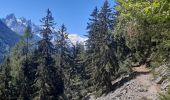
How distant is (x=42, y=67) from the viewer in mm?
64688

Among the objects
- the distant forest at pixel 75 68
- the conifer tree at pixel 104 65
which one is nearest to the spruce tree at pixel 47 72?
the distant forest at pixel 75 68

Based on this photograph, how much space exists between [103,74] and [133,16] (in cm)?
4930

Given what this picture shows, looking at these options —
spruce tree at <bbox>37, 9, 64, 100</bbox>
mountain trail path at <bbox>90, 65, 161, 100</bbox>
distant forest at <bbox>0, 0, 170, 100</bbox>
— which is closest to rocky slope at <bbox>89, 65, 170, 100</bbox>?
mountain trail path at <bbox>90, 65, 161, 100</bbox>

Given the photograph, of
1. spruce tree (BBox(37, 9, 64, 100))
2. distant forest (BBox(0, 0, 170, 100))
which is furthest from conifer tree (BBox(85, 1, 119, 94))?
spruce tree (BBox(37, 9, 64, 100))

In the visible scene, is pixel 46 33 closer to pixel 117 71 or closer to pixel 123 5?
pixel 117 71

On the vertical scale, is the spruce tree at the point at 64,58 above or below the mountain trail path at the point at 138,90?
above

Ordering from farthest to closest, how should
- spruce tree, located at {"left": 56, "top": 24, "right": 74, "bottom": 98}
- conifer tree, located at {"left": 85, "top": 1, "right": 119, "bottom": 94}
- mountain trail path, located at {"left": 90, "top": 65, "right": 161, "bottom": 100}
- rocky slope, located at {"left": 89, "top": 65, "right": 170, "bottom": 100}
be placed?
spruce tree, located at {"left": 56, "top": 24, "right": 74, "bottom": 98}
conifer tree, located at {"left": 85, "top": 1, "right": 119, "bottom": 94}
mountain trail path, located at {"left": 90, "top": 65, "right": 161, "bottom": 100}
rocky slope, located at {"left": 89, "top": 65, "right": 170, "bottom": 100}

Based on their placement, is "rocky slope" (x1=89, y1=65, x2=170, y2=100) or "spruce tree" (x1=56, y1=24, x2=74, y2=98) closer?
"rocky slope" (x1=89, y1=65, x2=170, y2=100)

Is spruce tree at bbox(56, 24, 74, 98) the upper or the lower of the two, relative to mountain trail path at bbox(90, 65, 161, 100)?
upper

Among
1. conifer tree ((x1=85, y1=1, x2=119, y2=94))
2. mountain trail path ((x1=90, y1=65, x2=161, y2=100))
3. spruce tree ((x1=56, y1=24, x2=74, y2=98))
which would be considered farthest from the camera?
spruce tree ((x1=56, y1=24, x2=74, y2=98))

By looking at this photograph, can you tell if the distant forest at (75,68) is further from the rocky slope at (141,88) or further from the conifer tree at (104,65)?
the rocky slope at (141,88)

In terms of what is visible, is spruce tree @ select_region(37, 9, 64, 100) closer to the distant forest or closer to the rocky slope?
the distant forest

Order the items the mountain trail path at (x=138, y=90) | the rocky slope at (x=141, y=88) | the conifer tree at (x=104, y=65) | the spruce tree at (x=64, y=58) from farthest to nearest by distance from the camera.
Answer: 1. the spruce tree at (x=64, y=58)
2. the conifer tree at (x=104, y=65)
3. the mountain trail path at (x=138, y=90)
4. the rocky slope at (x=141, y=88)

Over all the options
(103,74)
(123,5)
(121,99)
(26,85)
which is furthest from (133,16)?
(26,85)
